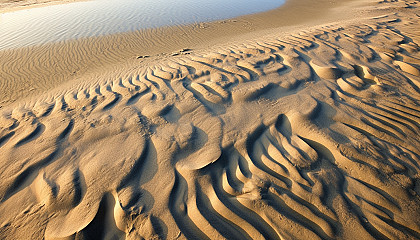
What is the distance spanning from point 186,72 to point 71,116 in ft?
6.91

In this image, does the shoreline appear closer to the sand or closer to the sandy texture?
the sand

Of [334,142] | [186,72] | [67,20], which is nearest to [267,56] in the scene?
[186,72]

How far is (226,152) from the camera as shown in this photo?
249cm

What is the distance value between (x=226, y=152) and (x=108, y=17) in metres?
12.3

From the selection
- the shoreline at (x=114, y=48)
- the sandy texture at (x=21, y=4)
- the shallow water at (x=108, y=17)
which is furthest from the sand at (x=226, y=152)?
the sandy texture at (x=21, y=4)

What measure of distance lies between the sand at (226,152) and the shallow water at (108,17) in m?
6.24

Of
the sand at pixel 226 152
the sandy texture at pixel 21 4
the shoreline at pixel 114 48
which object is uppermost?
the sandy texture at pixel 21 4

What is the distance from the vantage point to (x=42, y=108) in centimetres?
362

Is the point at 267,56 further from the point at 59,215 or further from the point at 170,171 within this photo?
the point at 59,215

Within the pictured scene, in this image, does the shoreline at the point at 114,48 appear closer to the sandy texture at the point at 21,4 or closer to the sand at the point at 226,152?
the sand at the point at 226,152

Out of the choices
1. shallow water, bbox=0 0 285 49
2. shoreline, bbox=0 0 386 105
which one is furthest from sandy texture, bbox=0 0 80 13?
shoreline, bbox=0 0 386 105

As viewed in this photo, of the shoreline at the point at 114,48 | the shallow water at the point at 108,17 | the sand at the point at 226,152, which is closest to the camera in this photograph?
the sand at the point at 226,152

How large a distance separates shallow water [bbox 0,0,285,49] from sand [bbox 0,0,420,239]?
6.24 metres

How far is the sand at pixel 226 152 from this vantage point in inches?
75.0
